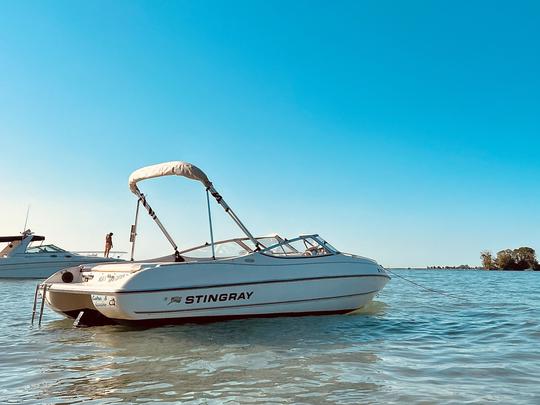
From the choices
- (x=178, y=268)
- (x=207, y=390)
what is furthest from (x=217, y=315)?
(x=207, y=390)

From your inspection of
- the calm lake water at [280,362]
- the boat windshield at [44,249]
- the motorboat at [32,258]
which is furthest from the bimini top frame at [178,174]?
the boat windshield at [44,249]

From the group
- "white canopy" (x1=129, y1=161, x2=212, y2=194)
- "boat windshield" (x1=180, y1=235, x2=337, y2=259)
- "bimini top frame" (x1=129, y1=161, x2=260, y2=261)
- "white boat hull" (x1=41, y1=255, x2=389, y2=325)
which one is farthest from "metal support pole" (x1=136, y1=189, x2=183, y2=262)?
"white boat hull" (x1=41, y1=255, x2=389, y2=325)

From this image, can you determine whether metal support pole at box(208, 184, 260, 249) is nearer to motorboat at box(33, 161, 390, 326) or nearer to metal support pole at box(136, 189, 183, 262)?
motorboat at box(33, 161, 390, 326)

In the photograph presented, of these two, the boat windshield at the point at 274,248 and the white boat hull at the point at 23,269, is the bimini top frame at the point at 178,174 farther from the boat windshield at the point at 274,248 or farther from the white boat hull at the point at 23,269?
the white boat hull at the point at 23,269

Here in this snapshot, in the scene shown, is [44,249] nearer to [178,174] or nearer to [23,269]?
[23,269]

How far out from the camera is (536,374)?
229 inches

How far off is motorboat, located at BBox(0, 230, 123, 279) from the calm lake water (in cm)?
2025

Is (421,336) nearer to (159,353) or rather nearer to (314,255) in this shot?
(314,255)

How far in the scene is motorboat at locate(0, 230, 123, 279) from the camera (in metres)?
29.0

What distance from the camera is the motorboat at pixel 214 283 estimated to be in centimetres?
890

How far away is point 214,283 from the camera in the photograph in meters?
9.38

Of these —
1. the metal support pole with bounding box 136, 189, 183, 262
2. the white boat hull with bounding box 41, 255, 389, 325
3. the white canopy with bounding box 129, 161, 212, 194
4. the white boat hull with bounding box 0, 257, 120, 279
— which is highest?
the white canopy with bounding box 129, 161, 212, 194

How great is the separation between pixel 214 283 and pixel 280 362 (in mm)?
3258

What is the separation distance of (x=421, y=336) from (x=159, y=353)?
4.25 meters
